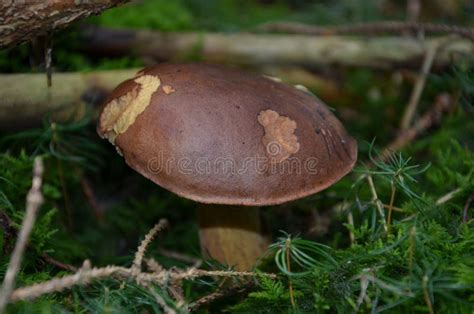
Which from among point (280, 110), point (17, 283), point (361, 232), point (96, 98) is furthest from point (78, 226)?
point (361, 232)

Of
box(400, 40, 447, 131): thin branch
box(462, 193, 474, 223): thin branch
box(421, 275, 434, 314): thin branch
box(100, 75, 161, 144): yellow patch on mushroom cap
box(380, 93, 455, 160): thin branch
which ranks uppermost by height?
box(100, 75, 161, 144): yellow patch on mushroom cap

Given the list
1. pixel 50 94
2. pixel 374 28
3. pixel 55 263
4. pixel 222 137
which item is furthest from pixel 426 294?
pixel 374 28

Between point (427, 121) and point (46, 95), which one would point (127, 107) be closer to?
point (46, 95)

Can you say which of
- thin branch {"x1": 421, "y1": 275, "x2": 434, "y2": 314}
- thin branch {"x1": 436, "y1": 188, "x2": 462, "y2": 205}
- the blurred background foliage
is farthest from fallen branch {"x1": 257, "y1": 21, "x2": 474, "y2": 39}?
thin branch {"x1": 421, "y1": 275, "x2": 434, "y2": 314}

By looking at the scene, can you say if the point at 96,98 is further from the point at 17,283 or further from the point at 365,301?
the point at 365,301

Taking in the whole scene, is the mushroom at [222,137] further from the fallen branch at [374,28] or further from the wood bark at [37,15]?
the fallen branch at [374,28]

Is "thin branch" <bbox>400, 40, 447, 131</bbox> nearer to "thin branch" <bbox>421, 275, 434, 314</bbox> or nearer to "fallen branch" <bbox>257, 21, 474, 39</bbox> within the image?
"fallen branch" <bbox>257, 21, 474, 39</bbox>
